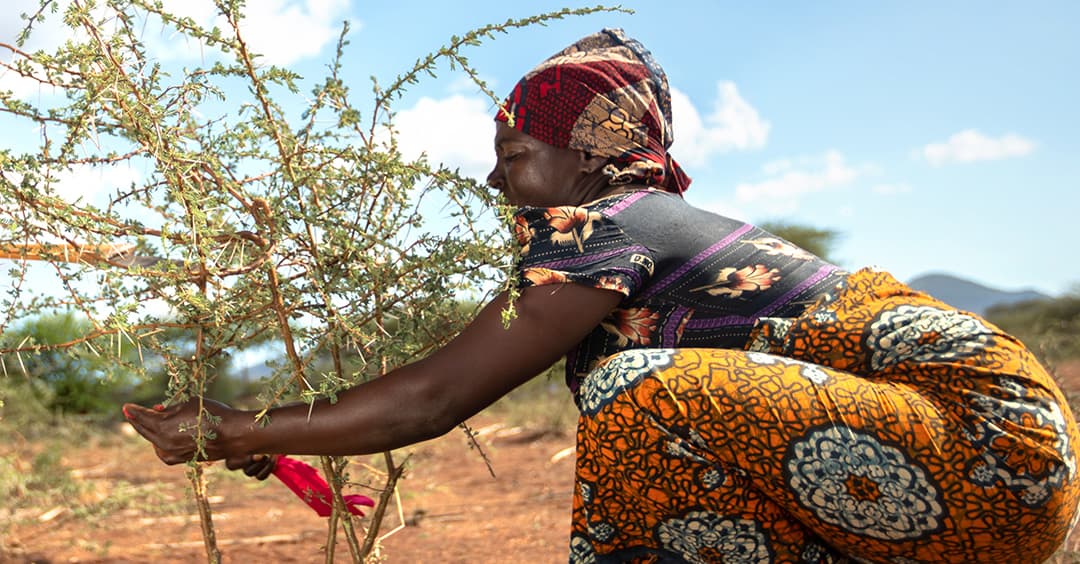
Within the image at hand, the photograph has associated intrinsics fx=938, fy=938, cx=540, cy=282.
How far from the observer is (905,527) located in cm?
184

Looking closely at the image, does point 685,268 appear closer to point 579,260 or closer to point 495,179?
point 579,260

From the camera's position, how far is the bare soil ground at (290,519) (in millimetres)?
3512

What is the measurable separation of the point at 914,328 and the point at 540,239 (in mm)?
795

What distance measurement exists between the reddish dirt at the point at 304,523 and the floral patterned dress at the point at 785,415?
0.86 meters

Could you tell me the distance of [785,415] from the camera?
1.80 meters

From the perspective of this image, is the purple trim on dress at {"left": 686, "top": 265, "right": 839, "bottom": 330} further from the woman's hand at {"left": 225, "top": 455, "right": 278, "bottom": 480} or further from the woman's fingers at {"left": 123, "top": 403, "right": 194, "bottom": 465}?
the woman's fingers at {"left": 123, "top": 403, "right": 194, "bottom": 465}

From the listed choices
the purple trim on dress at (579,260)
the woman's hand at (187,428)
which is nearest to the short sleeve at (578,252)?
the purple trim on dress at (579,260)

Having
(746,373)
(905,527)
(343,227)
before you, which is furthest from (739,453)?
(343,227)

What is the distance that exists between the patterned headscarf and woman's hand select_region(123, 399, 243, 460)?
36.0 inches

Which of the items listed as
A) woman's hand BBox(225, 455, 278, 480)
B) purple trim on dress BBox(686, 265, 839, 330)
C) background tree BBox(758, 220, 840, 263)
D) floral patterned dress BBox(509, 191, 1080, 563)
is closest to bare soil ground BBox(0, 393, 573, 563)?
woman's hand BBox(225, 455, 278, 480)

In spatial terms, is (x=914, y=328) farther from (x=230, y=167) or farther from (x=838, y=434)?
(x=230, y=167)

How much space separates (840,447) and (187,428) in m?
1.30

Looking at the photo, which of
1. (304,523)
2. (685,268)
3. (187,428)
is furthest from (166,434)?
(304,523)

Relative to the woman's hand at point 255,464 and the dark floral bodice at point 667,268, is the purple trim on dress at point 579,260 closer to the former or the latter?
the dark floral bodice at point 667,268
